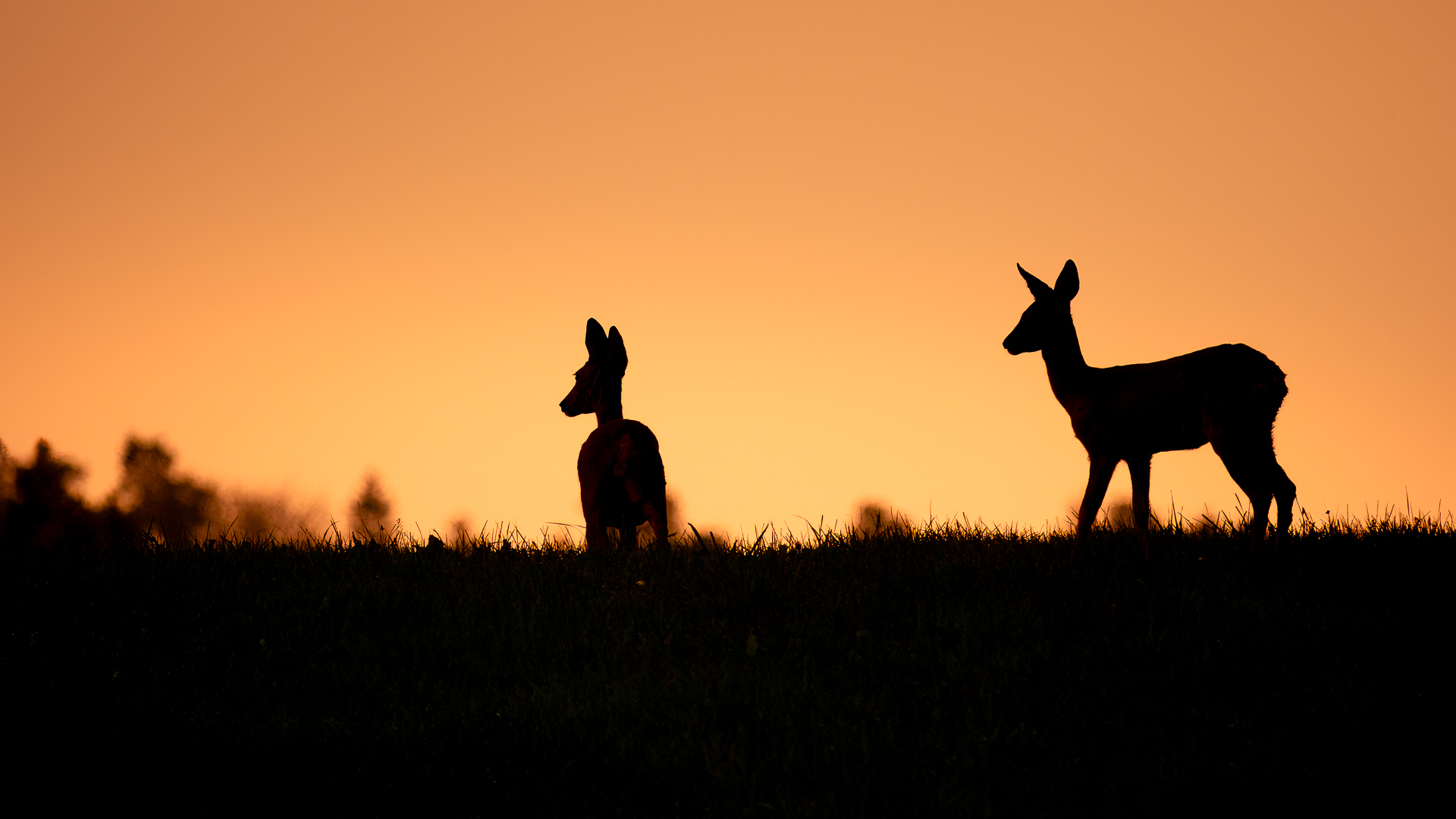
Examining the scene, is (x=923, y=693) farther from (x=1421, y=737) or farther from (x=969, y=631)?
(x=1421, y=737)

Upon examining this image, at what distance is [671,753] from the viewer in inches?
216

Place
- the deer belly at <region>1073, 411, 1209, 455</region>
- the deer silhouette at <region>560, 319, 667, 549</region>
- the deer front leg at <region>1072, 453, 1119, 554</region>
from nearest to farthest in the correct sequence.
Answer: the deer belly at <region>1073, 411, 1209, 455</region> → the deer front leg at <region>1072, 453, 1119, 554</region> → the deer silhouette at <region>560, 319, 667, 549</region>

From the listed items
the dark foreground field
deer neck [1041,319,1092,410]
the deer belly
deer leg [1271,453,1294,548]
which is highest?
deer neck [1041,319,1092,410]

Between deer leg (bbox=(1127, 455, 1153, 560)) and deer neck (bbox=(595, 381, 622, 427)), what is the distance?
4789 millimetres

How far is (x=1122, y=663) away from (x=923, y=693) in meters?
1.33

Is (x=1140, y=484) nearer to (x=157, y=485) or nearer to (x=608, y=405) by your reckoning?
(x=608, y=405)

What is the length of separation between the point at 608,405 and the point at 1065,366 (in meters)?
4.35

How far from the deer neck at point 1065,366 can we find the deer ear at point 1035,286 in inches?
13.3

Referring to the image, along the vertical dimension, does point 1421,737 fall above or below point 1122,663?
below

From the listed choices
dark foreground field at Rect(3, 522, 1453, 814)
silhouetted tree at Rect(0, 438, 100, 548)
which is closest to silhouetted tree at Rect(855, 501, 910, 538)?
dark foreground field at Rect(3, 522, 1453, 814)

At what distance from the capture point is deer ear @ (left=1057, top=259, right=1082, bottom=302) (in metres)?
9.06

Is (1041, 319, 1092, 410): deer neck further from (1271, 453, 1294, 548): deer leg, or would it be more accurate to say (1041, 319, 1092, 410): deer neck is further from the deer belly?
(1271, 453, 1294, 548): deer leg

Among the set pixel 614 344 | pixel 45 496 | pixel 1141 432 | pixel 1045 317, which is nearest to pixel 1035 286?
pixel 1045 317

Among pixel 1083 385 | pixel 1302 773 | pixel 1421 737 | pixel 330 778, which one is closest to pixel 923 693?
pixel 1302 773
